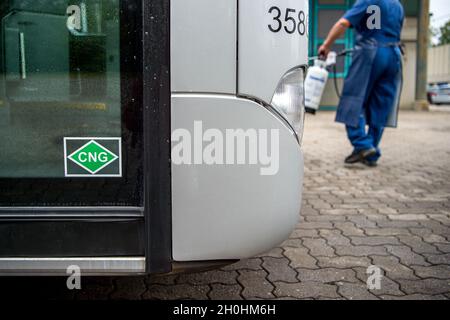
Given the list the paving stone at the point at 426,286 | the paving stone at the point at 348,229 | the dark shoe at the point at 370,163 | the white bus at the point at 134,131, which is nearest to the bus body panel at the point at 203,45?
the white bus at the point at 134,131

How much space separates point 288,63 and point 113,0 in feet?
2.01

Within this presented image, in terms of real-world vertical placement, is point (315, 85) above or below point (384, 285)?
above

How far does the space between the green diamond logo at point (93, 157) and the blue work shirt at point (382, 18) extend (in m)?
3.77

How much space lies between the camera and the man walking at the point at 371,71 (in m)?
4.81

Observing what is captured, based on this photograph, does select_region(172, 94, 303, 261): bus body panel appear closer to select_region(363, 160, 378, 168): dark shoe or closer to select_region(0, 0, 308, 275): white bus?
select_region(0, 0, 308, 275): white bus

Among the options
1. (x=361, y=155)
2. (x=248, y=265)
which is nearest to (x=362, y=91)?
(x=361, y=155)

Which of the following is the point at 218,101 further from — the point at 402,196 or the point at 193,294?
the point at 402,196

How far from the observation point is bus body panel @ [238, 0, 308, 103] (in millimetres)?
1628

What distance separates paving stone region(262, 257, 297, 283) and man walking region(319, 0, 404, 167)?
2686 mm

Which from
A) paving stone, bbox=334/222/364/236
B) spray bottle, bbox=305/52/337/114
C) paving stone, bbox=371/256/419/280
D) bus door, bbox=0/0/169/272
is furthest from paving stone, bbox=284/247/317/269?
spray bottle, bbox=305/52/337/114

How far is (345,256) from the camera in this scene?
2795 mm

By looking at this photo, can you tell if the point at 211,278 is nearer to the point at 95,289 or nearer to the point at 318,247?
the point at 95,289

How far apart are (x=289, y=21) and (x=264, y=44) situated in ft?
0.46

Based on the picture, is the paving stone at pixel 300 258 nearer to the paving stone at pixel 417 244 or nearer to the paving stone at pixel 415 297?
the paving stone at pixel 415 297
